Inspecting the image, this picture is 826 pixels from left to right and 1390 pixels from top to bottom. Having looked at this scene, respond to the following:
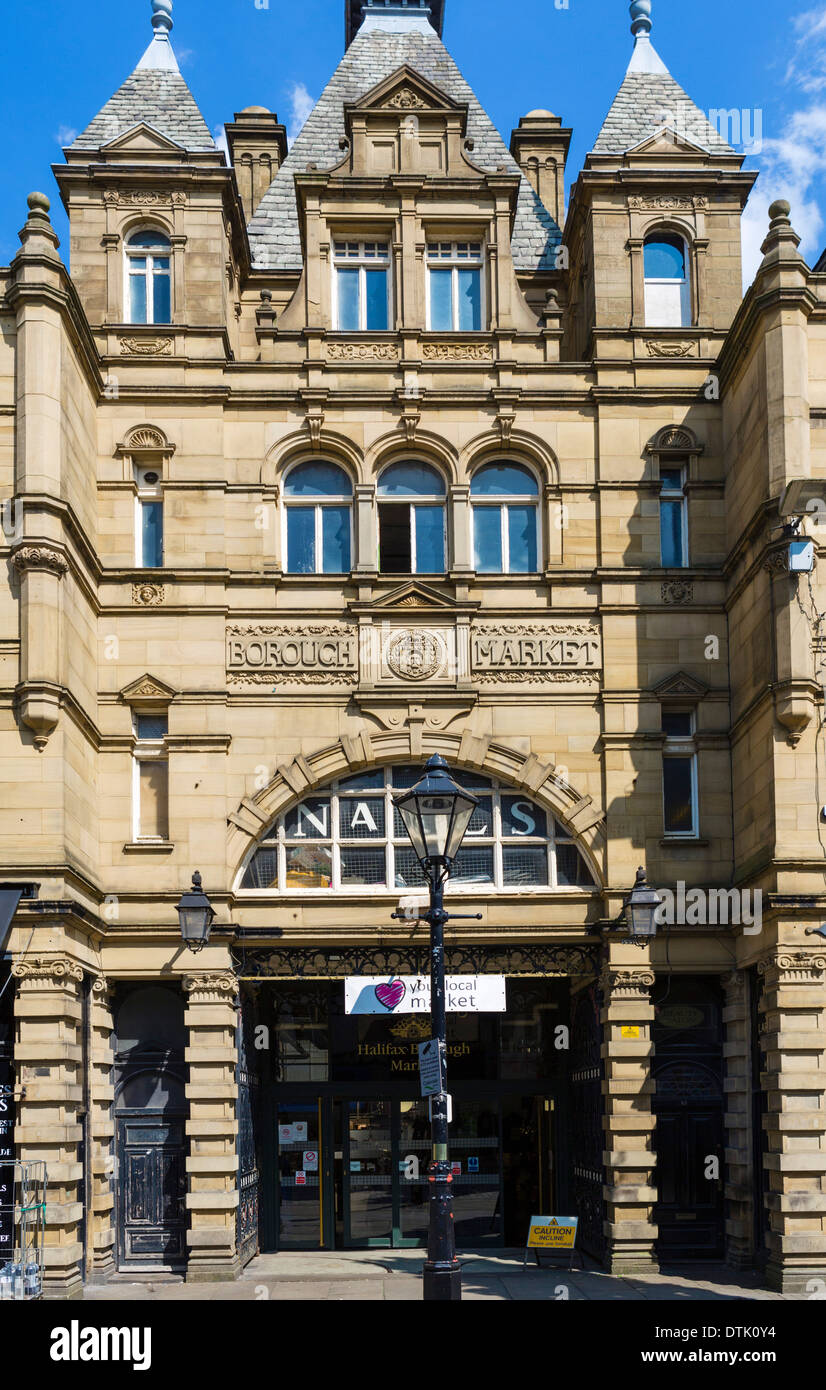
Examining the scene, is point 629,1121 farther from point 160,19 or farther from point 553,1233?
point 160,19

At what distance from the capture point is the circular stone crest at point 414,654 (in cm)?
2552

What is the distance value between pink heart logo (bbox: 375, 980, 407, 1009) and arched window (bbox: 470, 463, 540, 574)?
6.29m

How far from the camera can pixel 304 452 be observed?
1038 inches

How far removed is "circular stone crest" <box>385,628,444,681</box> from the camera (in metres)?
25.5

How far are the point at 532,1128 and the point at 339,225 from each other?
14790 mm

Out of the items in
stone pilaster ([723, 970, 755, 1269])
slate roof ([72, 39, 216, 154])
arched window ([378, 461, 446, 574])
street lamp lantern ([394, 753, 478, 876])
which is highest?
slate roof ([72, 39, 216, 154])

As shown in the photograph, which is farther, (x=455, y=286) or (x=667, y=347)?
(x=455, y=286)

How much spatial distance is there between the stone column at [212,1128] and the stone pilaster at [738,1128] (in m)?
6.94

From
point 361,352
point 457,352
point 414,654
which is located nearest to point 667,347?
point 457,352

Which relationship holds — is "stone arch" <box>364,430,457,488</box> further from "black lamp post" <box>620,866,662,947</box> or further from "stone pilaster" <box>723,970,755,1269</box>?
"stone pilaster" <box>723,970,755,1269</box>

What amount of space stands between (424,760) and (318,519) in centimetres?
402

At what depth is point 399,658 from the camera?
83.8 feet

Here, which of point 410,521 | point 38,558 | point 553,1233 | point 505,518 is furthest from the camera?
point 505,518

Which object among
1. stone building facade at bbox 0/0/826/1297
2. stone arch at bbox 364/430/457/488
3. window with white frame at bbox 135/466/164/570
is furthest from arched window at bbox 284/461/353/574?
window with white frame at bbox 135/466/164/570
